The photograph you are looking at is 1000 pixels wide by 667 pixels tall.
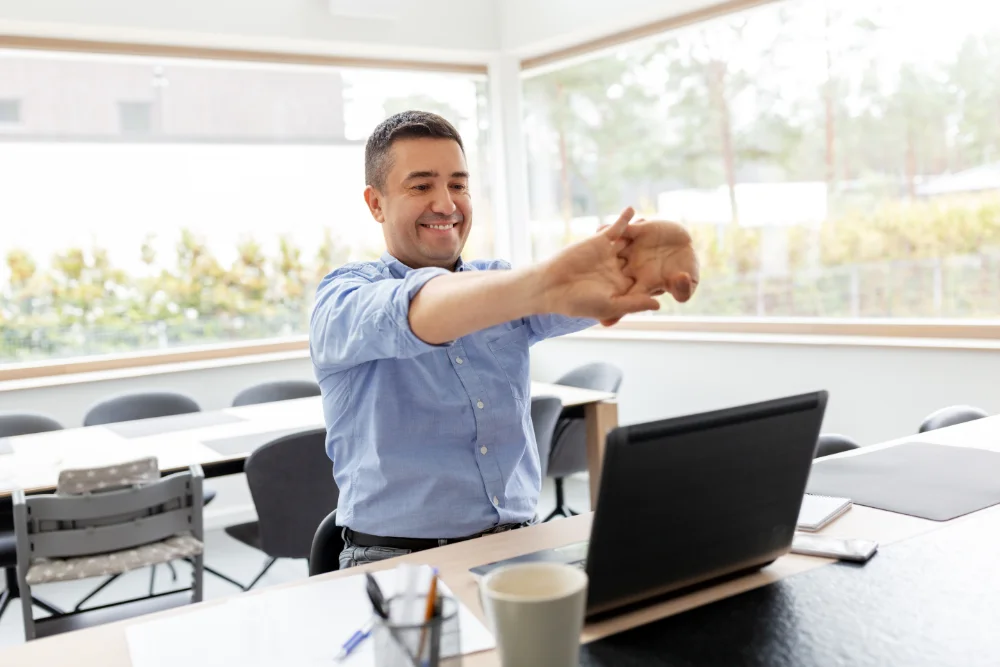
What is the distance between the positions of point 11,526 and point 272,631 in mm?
2081

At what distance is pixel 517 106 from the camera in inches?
237

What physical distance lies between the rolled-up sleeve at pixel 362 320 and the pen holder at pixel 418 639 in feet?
1.67

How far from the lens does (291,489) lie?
2.96m

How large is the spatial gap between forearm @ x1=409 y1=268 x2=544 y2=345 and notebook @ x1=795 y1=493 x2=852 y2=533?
54cm

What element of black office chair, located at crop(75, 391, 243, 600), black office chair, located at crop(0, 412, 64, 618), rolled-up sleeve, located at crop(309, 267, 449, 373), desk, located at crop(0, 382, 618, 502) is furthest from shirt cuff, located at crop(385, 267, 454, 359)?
black office chair, located at crop(75, 391, 243, 600)

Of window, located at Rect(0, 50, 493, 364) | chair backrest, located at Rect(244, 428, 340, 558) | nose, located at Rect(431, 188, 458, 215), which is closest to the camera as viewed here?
nose, located at Rect(431, 188, 458, 215)

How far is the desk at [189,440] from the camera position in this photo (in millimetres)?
3002

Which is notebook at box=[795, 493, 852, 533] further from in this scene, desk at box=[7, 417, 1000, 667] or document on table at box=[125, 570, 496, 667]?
document on table at box=[125, 570, 496, 667]

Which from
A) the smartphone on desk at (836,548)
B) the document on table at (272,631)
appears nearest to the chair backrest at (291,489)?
the document on table at (272,631)

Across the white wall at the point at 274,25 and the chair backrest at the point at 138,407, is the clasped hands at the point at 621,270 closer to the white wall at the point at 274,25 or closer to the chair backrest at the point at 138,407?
the chair backrest at the point at 138,407

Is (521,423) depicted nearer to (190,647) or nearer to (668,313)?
(190,647)

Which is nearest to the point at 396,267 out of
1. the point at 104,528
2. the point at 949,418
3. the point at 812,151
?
the point at 104,528

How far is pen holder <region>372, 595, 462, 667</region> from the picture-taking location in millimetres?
834

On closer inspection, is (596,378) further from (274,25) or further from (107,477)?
(274,25)
